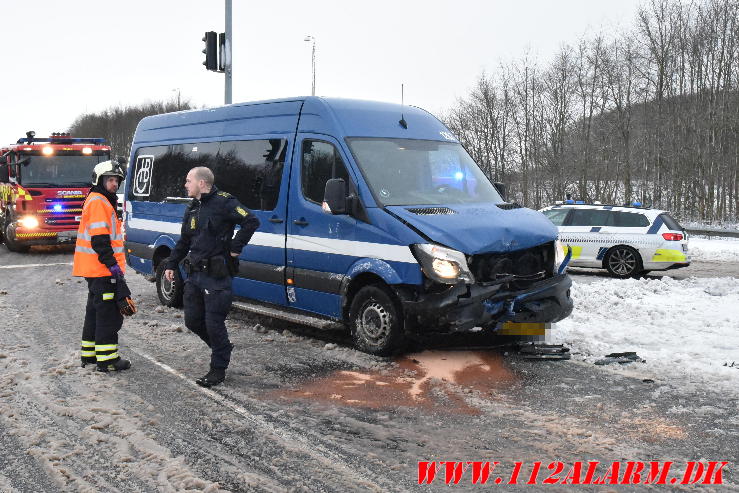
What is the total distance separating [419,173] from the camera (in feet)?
22.8

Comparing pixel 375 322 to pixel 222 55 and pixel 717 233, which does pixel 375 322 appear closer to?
pixel 222 55

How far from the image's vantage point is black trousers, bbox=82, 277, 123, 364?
19.6 feet

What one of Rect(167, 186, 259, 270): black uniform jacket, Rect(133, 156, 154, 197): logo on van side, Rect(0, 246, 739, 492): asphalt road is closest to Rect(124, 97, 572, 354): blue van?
Rect(0, 246, 739, 492): asphalt road

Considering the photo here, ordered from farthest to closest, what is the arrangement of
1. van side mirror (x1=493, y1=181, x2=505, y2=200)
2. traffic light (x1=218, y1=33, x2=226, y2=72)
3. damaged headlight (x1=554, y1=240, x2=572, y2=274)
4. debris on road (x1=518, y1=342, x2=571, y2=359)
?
traffic light (x1=218, y1=33, x2=226, y2=72), van side mirror (x1=493, y1=181, x2=505, y2=200), damaged headlight (x1=554, y1=240, x2=572, y2=274), debris on road (x1=518, y1=342, x2=571, y2=359)

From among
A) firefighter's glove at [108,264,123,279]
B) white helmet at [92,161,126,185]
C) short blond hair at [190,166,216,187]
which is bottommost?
firefighter's glove at [108,264,123,279]

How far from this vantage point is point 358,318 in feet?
21.5

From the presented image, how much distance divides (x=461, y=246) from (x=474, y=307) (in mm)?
560

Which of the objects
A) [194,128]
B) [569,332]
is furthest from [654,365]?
[194,128]

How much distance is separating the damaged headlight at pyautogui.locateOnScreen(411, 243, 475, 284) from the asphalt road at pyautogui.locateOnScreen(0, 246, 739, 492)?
34.5 inches

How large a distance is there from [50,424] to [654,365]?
518 cm

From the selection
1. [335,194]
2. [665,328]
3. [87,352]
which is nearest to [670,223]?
[665,328]

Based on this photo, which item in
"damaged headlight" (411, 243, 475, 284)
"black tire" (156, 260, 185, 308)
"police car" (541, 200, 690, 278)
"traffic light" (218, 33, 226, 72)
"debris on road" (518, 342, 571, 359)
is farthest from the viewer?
"traffic light" (218, 33, 226, 72)

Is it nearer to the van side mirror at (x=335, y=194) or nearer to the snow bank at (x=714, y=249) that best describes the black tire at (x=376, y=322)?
the van side mirror at (x=335, y=194)

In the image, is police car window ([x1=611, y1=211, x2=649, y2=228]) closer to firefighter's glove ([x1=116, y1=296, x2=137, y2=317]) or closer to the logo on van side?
the logo on van side
